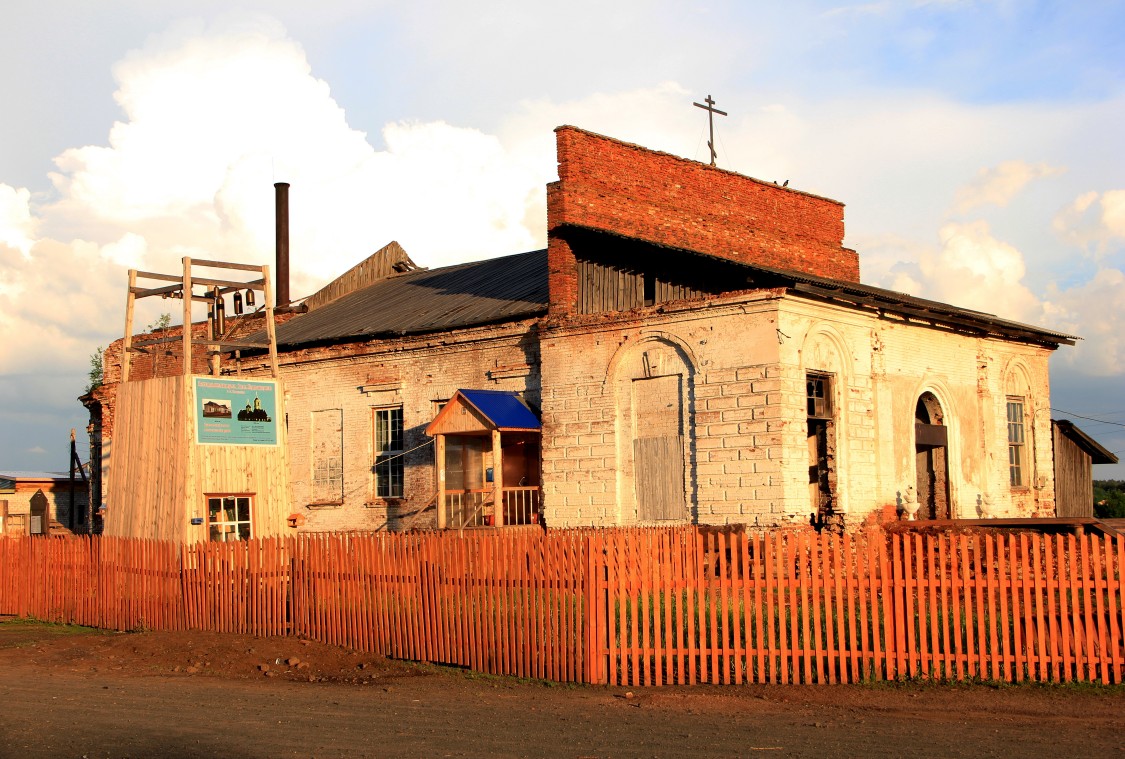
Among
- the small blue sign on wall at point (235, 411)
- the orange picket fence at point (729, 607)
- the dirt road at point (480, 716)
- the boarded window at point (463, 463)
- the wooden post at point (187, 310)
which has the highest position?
the wooden post at point (187, 310)

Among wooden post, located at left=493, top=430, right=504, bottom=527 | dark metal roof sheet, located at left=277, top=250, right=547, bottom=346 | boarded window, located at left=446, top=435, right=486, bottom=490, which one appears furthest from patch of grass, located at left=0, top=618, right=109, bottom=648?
dark metal roof sheet, located at left=277, top=250, right=547, bottom=346

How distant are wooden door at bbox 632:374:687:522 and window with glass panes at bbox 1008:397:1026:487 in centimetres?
908

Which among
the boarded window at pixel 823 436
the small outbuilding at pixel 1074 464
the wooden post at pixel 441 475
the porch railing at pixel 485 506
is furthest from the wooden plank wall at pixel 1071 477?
the wooden post at pixel 441 475

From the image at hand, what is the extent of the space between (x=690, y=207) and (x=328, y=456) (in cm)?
970

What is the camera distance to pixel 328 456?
27.8m

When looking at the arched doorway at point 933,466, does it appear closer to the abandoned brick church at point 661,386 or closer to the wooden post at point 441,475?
the abandoned brick church at point 661,386

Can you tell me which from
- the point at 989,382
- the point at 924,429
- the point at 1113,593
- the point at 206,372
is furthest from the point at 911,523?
the point at 206,372

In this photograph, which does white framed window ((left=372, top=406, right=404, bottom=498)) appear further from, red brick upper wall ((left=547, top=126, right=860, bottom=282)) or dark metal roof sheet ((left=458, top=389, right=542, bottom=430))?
red brick upper wall ((left=547, top=126, right=860, bottom=282))

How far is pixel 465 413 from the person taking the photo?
77.5 feet

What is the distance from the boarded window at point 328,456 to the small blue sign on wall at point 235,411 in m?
6.33

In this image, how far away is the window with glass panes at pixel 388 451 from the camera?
2672cm

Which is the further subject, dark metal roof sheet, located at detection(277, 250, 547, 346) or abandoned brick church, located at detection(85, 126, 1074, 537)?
dark metal roof sheet, located at detection(277, 250, 547, 346)

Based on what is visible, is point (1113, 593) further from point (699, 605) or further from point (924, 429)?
point (924, 429)

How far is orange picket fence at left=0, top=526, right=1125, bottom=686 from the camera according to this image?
11.9 metres
